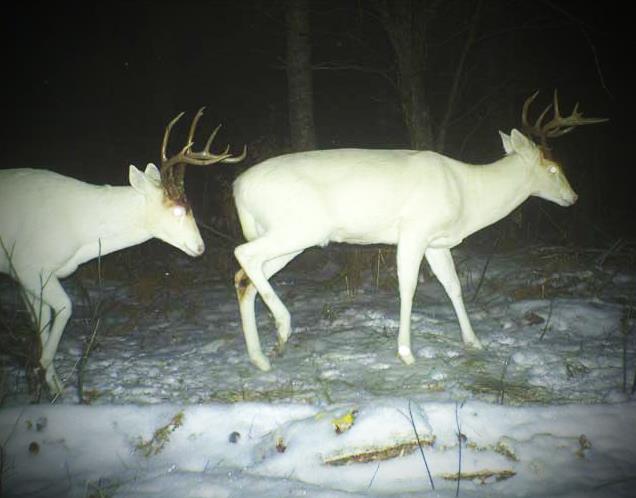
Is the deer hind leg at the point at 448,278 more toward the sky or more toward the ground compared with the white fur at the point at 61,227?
more toward the ground

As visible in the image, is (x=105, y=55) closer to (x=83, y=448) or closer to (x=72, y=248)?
(x=72, y=248)

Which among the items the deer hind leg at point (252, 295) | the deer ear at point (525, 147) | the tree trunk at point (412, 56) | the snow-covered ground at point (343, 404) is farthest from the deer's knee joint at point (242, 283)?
the tree trunk at point (412, 56)

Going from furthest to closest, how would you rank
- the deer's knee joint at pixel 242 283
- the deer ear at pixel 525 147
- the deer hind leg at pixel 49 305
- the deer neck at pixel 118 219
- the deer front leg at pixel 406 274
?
the deer ear at pixel 525 147
the deer's knee joint at pixel 242 283
the deer front leg at pixel 406 274
the deer neck at pixel 118 219
the deer hind leg at pixel 49 305

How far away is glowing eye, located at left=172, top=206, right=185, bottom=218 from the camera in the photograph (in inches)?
177

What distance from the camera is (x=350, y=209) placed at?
451 centimetres

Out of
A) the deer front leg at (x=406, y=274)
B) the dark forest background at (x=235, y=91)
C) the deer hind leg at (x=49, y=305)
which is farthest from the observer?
the dark forest background at (x=235, y=91)

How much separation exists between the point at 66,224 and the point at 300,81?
5281 mm

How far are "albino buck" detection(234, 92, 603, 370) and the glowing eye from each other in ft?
1.78

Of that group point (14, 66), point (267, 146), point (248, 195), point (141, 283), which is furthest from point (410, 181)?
point (14, 66)

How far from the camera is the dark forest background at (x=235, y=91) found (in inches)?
460

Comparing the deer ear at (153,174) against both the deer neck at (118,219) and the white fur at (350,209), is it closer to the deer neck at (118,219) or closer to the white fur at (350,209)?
the deer neck at (118,219)

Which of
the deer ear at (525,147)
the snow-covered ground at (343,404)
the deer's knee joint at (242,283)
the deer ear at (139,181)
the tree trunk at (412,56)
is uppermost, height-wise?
the tree trunk at (412,56)

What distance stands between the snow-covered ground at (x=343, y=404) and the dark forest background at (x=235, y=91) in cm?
531

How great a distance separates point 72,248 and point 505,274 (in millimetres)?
5734
